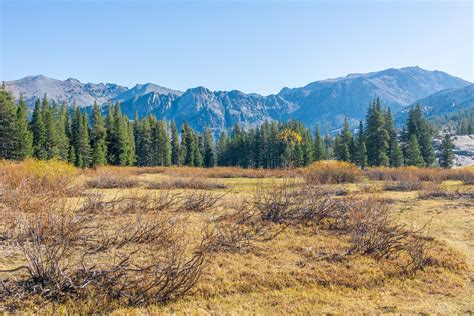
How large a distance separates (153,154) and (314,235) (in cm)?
6315

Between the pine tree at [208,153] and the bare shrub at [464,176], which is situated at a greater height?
the pine tree at [208,153]

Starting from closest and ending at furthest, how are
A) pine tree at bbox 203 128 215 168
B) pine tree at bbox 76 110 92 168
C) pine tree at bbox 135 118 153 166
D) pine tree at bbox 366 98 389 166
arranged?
pine tree at bbox 366 98 389 166 < pine tree at bbox 76 110 92 168 < pine tree at bbox 135 118 153 166 < pine tree at bbox 203 128 215 168

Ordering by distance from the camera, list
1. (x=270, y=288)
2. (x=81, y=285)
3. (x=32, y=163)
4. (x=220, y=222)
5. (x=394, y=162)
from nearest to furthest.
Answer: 1. (x=81, y=285)
2. (x=270, y=288)
3. (x=220, y=222)
4. (x=32, y=163)
5. (x=394, y=162)

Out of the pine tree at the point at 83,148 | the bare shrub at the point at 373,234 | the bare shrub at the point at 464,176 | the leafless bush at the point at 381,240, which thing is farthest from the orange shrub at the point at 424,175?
the pine tree at the point at 83,148

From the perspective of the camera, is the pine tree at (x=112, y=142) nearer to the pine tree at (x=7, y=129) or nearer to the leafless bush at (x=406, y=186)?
the pine tree at (x=7, y=129)

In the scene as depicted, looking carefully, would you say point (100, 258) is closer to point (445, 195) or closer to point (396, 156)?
point (445, 195)

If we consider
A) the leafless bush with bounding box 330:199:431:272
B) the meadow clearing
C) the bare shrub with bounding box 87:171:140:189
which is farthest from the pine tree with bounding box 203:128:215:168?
the leafless bush with bounding box 330:199:431:272

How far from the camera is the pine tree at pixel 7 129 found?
1668 inches

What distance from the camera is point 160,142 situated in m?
70.3

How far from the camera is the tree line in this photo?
46.3 m

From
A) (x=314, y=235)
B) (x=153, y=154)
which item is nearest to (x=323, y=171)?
(x=314, y=235)

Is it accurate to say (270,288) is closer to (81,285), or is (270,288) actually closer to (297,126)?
(81,285)

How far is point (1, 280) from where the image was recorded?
639cm

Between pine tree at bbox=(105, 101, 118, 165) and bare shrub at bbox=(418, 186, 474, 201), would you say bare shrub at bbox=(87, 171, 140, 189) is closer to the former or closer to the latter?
bare shrub at bbox=(418, 186, 474, 201)
